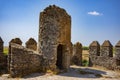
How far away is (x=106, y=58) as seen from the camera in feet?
75.5

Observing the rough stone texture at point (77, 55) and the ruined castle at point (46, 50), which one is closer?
the ruined castle at point (46, 50)

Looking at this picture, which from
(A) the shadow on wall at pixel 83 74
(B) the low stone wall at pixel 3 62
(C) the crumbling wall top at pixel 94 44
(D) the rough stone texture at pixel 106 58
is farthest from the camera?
(C) the crumbling wall top at pixel 94 44

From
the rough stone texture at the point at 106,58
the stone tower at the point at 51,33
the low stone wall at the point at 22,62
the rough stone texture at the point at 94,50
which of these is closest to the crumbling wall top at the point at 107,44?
the rough stone texture at the point at 106,58

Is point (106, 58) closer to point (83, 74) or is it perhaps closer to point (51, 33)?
point (83, 74)

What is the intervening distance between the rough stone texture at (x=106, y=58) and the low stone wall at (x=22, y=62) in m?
8.47

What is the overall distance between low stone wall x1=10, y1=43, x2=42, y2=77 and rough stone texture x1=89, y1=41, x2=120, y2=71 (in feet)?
27.8

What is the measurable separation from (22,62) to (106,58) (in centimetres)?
1020

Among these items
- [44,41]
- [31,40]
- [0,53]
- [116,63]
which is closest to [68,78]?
[44,41]

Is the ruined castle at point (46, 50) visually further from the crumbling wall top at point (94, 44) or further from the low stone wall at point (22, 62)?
the crumbling wall top at point (94, 44)

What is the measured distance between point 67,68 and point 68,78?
146 inches

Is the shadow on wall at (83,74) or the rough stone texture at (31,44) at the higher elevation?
the rough stone texture at (31,44)

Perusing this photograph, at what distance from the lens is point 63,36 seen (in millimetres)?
18656

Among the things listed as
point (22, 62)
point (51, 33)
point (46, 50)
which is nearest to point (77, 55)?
point (46, 50)

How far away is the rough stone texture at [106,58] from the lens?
866 inches
